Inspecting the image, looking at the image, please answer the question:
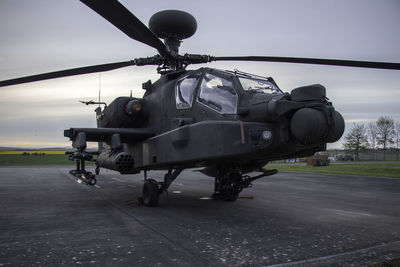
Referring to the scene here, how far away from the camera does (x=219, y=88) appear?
21.1ft

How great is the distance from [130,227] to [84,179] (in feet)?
10.7

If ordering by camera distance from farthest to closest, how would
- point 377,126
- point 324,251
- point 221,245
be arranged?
point 377,126 → point 221,245 → point 324,251

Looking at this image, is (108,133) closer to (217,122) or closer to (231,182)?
(231,182)

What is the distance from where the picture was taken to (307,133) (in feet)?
15.8

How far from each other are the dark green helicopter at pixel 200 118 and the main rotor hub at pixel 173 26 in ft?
0.09

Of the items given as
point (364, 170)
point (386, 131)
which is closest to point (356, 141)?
point (386, 131)

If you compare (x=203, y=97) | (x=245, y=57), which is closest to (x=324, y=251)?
(x=203, y=97)

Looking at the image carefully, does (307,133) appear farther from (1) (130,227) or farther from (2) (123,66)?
(2) (123,66)

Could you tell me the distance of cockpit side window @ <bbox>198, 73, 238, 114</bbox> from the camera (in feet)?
19.7

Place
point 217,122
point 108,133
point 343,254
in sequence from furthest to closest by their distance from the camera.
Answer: point 108,133
point 217,122
point 343,254

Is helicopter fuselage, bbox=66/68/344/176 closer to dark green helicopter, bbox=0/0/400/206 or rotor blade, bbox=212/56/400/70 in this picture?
dark green helicopter, bbox=0/0/400/206

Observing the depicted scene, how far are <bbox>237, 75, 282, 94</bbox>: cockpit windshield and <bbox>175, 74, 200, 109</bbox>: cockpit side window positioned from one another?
1.13 metres

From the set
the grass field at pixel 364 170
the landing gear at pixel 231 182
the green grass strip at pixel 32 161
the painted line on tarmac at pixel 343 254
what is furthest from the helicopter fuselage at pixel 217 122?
the green grass strip at pixel 32 161

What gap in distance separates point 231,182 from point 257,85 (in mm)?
2817
